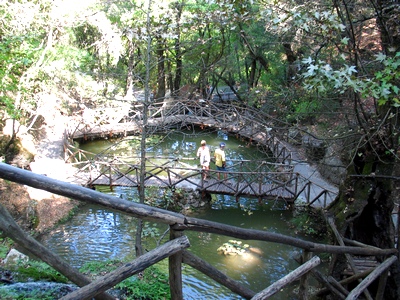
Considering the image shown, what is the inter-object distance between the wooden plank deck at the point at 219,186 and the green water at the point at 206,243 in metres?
0.74

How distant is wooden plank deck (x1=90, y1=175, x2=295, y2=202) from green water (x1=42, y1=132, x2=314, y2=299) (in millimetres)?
741

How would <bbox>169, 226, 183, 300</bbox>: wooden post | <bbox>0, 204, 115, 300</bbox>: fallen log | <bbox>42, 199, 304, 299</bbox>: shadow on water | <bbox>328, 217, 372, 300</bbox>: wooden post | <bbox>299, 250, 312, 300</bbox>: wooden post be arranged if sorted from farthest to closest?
<bbox>42, 199, 304, 299</bbox>: shadow on water < <bbox>328, 217, 372, 300</bbox>: wooden post < <bbox>299, 250, 312, 300</bbox>: wooden post < <bbox>169, 226, 183, 300</bbox>: wooden post < <bbox>0, 204, 115, 300</bbox>: fallen log

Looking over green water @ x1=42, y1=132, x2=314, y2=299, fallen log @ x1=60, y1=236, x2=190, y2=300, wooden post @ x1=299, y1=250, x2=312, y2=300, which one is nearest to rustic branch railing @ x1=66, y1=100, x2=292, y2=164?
green water @ x1=42, y1=132, x2=314, y2=299

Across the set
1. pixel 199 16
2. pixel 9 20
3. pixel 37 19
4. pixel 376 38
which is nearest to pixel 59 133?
pixel 37 19

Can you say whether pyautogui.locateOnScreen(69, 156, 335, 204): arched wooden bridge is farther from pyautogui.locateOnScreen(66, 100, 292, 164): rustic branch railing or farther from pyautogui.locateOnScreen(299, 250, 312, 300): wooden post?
pyautogui.locateOnScreen(299, 250, 312, 300): wooden post

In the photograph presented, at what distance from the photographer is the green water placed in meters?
7.48

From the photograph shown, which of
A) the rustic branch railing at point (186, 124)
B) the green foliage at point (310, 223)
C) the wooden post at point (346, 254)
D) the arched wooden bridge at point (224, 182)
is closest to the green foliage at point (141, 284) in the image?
the wooden post at point (346, 254)

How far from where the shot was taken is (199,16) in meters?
5.54

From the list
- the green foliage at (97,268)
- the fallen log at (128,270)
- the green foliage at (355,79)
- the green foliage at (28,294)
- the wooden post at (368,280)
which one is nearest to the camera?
the fallen log at (128,270)

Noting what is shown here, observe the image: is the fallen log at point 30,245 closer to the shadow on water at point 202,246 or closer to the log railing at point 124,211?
the log railing at point 124,211

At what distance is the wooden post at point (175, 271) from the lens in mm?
2172

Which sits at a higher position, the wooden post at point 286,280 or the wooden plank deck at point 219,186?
the wooden post at point 286,280

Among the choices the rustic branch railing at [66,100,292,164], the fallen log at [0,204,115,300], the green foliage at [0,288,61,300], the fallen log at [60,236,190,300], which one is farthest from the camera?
the rustic branch railing at [66,100,292,164]

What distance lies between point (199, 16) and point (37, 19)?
7.51m
